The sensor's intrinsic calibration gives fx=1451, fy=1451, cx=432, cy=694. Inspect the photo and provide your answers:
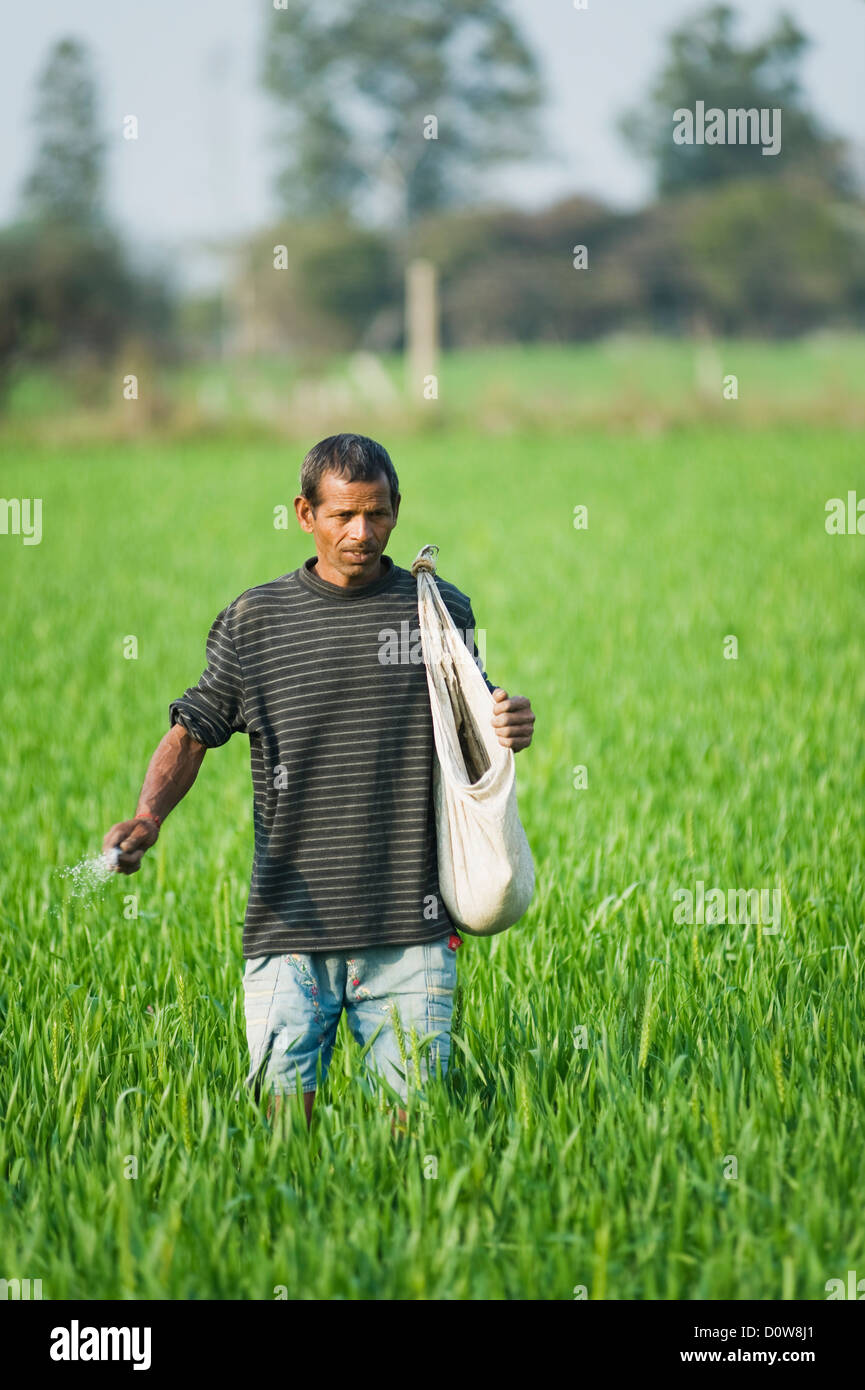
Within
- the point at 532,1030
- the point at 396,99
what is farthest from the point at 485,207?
the point at 532,1030

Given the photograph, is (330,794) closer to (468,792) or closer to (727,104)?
(468,792)

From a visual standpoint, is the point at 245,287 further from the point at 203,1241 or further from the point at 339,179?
the point at 203,1241

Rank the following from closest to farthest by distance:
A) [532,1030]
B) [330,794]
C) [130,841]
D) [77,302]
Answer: [130,841] → [330,794] → [532,1030] → [77,302]

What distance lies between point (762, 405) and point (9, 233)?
2062 cm

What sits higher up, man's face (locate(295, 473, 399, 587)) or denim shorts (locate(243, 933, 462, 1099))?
man's face (locate(295, 473, 399, 587))

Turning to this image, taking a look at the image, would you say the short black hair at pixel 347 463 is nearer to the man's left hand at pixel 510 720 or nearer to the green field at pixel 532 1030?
the man's left hand at pixel 510 720

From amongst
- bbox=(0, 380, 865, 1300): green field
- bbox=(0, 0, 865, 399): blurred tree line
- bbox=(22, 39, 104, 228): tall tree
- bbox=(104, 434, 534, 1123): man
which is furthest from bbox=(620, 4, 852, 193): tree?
bbox=(104, 434, 534, 1123): man

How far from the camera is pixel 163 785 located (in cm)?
257

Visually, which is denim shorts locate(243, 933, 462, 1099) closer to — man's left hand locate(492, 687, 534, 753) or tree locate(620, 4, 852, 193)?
man's left hand locate(492, 687, 534, 753)

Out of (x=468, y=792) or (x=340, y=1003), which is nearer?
(x=468, y=792)

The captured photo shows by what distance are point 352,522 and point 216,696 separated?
413mm

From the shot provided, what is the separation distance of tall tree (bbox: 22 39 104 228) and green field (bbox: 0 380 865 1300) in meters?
43.2

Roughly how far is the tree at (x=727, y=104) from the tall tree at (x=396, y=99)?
4.65 meters

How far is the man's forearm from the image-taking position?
2.54 meters
